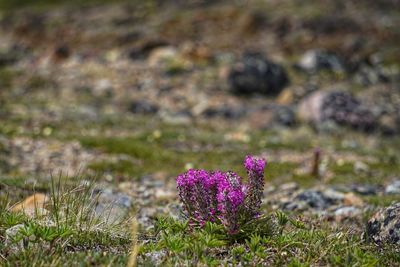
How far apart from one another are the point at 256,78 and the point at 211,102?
3870 millimetres

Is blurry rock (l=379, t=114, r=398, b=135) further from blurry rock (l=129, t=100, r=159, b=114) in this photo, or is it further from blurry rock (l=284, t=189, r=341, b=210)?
blurry rock (l=284, t=189, r=341, b=210)

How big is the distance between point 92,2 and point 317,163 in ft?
287

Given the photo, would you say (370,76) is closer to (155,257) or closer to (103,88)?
(103,88)

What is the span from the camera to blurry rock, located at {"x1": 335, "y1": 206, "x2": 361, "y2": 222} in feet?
30.5

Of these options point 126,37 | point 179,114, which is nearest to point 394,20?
point 126,37

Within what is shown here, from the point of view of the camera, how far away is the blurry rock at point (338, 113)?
76.6ft

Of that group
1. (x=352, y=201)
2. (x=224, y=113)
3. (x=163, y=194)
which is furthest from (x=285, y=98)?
(x=163, y=194)

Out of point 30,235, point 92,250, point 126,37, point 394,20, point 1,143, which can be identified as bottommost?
point 394,20

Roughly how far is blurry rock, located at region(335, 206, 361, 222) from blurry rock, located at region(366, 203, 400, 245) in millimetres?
2674

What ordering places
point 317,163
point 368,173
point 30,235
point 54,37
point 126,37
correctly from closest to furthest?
point 30,235
point 317,163
point 368,173
point 126,37
point 54,37

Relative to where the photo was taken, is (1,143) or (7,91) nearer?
(1,143)

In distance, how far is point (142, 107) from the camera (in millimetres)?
25500

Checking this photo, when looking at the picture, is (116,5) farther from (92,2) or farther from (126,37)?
(126,37)

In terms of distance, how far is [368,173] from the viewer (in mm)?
15469
